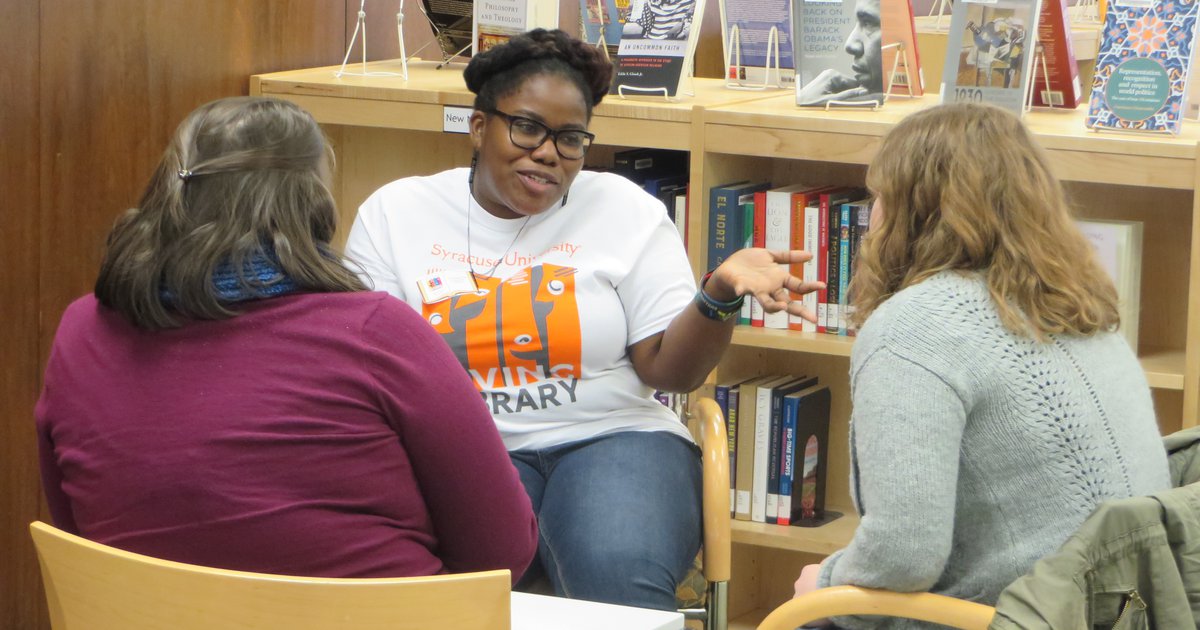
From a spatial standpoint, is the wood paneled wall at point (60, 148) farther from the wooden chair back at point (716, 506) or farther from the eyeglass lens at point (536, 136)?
the wooden chair back at point (716, 506)

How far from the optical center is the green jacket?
55.2 inches

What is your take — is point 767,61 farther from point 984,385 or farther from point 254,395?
point 254,395

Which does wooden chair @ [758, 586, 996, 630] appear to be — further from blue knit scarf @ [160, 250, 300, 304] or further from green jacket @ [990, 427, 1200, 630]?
blue knit scarf @ [160, 250, 300, 304]

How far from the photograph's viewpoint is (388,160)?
10.5 ft

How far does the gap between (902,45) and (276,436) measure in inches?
76.5

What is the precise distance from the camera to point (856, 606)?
1634 millimetres

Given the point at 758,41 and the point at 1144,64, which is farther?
the point at 758,41

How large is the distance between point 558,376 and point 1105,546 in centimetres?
99

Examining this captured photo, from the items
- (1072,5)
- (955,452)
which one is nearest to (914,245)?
(955,452)

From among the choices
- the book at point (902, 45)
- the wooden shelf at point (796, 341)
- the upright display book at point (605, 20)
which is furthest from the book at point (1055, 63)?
the upright display book at point (605, 20)

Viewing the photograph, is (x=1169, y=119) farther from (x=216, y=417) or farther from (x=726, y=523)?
(x=216, y=417)

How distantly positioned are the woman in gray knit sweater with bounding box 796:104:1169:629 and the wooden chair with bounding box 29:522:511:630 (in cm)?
61

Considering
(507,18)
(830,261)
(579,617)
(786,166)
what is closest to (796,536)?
(830,261)

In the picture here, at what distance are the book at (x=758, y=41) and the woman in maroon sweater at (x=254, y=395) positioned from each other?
1750 millimetres
